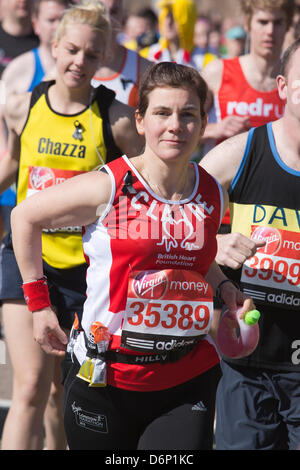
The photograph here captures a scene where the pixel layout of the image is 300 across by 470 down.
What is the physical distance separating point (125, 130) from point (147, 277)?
1.31 metres

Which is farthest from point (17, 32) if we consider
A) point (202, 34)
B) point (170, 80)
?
point (202, 34)

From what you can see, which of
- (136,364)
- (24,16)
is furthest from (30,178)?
(24,16)

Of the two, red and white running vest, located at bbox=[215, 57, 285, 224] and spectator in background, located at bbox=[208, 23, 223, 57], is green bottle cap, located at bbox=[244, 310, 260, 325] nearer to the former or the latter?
red and white running vest, located at bbox=[215, 57, 285, 224]

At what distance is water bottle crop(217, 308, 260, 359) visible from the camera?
2.94 m

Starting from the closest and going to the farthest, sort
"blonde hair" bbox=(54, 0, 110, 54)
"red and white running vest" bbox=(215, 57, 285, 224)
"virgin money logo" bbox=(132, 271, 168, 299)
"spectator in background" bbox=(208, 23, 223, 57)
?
"virgin money logo" bbox=(132, 271, 168, 299)
"blonde hair" bbox=(54, 0, 110, 54)
"red and white running vest" bbox=(215, 57, 285, 224)
"spectator in background" bbox=(208, 23, 223, 57)

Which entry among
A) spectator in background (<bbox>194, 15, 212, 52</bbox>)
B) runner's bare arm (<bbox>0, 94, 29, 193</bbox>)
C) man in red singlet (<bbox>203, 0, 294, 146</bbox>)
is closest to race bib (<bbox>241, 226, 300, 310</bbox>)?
runner's bare arm (<bbox>0, 94, 29, 193</bbox>)

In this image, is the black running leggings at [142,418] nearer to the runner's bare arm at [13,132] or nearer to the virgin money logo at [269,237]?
the virgin money logo at [269,237]

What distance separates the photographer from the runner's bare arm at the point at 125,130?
13.1 ft

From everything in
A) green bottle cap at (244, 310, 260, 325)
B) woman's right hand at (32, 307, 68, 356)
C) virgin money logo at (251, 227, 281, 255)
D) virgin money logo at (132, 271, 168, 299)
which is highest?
virgin money logo at (251, 227, 281, 255)

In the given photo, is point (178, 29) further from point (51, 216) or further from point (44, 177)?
point (51, 216)

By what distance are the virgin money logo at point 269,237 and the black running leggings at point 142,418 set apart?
1.98 feet

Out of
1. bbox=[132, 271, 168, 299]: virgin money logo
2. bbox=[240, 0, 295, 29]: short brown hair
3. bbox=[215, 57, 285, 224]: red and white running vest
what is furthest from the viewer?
bbox=[240, 0, 295, 29]: short brown hair

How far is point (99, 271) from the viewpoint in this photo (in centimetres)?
294

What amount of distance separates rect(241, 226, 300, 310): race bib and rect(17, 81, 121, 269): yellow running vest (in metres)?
1.03
